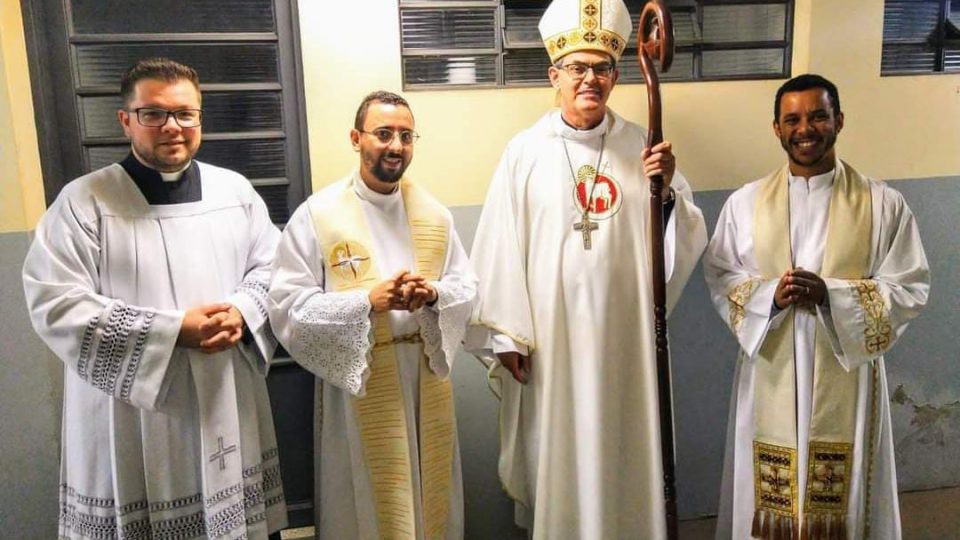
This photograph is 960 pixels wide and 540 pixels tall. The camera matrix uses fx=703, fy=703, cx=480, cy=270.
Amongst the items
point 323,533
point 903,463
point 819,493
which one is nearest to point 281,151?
point 323,533

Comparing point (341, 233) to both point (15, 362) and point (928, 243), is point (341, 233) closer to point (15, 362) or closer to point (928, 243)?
point (15, 362)

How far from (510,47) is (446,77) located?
29cm

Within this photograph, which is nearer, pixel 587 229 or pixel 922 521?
pixel 587 229

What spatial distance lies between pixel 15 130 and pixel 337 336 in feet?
4.73

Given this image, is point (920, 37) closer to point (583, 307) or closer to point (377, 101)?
point (583, 307)

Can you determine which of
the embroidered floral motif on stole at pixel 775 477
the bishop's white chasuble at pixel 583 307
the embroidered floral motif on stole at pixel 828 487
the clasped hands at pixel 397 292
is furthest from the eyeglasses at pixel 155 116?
the embroidered floral motif on stole at pixel 828 487

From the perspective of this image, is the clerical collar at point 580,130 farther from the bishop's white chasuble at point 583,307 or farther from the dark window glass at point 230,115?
the dark window glass at point 230,115

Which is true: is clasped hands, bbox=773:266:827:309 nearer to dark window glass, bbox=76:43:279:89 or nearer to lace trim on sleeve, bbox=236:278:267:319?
lace trim on sleeve, bbox=236:278:267:319

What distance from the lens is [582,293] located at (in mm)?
2416

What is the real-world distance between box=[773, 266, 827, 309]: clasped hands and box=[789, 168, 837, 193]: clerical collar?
331mm

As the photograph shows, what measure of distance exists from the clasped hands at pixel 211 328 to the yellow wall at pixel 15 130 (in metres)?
0.98

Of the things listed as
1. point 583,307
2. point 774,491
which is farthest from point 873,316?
point 583,307

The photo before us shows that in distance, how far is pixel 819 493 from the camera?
246cm

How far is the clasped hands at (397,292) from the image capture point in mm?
2121
